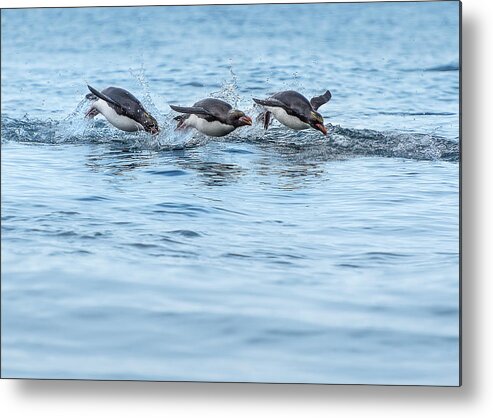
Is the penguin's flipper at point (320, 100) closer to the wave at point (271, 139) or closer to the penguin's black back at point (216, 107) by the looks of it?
the wave at point (271, 139)

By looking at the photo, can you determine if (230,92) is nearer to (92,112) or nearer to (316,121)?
(316,121)

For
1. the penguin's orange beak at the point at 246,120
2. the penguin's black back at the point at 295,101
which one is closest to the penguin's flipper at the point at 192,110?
the penguin's orange beak at the point at 246,120

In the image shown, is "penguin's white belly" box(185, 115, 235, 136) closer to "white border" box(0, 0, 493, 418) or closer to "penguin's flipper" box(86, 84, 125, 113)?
"penguin's flipper" box(86, 84, 125, 113)

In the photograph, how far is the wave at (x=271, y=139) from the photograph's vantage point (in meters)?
3.37

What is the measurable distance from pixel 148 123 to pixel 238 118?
12.2 inches

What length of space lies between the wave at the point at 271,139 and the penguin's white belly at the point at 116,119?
25mm

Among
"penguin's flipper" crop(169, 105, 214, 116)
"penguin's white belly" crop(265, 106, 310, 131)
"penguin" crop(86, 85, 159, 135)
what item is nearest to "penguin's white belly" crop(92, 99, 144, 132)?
"penguin" crop(86, 85, 159, 135)

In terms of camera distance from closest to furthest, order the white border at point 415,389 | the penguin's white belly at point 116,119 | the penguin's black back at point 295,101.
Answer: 1. the white border at point 415,389
2. the penguin's black back at point 295,101
3. the penguin's white belly at point 116,119

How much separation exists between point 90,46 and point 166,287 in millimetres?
882

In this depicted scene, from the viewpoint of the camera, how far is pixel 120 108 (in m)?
3.44

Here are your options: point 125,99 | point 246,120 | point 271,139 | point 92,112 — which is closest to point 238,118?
point 246,120

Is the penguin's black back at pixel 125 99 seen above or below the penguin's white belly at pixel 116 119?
above

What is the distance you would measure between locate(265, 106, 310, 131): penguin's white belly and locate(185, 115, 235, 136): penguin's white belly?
6.5 inches

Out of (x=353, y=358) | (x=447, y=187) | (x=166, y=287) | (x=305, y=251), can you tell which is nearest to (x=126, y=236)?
(x=166, y=287)
